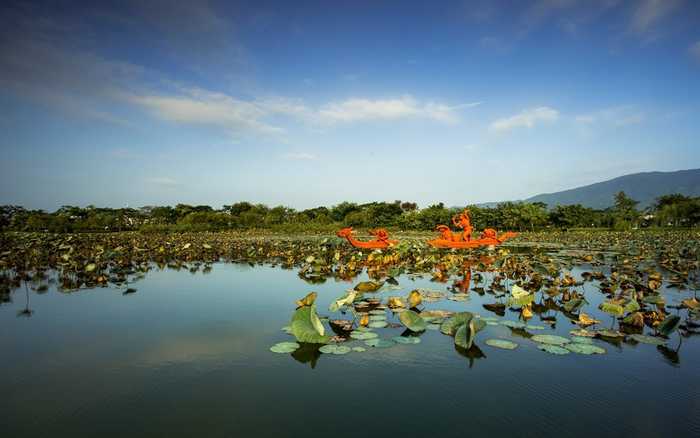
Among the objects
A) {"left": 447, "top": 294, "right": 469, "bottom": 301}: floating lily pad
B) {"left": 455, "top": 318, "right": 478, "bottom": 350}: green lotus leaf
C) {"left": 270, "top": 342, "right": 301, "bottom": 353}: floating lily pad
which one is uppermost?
{"left": 455, "top": 318, "right": 478, "bottom": 350}: green lotus leaf

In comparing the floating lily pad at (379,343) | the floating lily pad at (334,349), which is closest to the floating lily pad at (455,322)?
the floating lily pad at (379,343)

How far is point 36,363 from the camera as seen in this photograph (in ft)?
13.9

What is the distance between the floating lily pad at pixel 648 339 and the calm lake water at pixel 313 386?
0.21m

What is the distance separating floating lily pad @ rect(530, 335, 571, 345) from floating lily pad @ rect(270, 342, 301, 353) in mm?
3057

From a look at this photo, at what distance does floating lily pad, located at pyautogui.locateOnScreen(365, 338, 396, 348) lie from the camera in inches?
177

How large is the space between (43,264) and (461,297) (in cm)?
1302

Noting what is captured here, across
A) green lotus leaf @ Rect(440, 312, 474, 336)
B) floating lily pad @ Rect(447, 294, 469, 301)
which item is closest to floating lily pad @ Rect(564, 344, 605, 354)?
green lotus leaf @ Rect(440, 312, 474, 336)

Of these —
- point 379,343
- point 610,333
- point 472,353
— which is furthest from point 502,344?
point 610,333

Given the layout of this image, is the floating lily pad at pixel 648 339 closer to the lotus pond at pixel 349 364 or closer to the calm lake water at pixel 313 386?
the lotus pond at pixel 349 364

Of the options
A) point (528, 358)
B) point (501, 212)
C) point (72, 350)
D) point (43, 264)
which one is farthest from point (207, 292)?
point (501, 212)

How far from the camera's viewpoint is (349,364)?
4121 millimetres

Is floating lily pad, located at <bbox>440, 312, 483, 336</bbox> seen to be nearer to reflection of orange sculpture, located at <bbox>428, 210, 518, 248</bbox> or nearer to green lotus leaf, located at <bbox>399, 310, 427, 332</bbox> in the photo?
green lotus leaf, located at <bbox>399, 310, 427, 332</bbox>

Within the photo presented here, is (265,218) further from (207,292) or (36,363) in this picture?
(36,363)

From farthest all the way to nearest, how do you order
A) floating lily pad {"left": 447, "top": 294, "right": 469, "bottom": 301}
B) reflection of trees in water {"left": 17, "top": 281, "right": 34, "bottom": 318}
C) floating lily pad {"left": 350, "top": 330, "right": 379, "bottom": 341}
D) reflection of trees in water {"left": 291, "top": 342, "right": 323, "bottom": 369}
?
floating lily pad {"left": 447, "top": 294, "right": 469, "bottom": 301} < reflection of trees in water {"left": 17, "top": 281, "right": 34, "bottom": 318} < floating lily pad {"left": 350, "top": 330, "right": 379, "bottom": 341} < reflection of trees in water {"left": 291, "top": 342, "right": 323, "bottom": 369}
